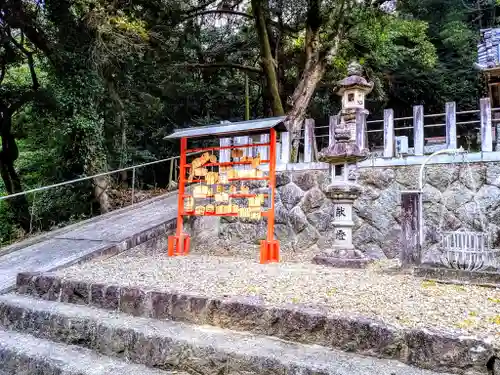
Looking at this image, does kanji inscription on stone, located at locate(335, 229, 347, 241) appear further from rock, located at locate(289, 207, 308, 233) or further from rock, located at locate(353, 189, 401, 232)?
rock, located at locate(289, 207, 308, 233)

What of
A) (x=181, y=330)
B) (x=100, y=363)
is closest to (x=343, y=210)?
(x=181, y=330)

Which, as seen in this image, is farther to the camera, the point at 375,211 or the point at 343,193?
the point at 375,211

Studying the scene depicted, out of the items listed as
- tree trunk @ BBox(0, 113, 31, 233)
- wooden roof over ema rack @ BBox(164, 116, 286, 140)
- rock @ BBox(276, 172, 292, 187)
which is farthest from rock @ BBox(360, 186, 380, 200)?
tree trunk @ BBox(0, 113, 31, 233)

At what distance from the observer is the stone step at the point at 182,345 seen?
2617 millimetres

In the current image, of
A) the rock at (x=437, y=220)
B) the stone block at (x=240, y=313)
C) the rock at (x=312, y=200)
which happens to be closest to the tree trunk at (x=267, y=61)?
the rock at (x=312, y=200)

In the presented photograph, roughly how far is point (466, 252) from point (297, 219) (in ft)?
10.3

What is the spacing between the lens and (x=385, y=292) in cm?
362

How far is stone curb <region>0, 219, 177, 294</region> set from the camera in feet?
17.7

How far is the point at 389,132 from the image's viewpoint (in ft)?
21.1

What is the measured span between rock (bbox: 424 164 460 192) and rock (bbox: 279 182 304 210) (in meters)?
1.97

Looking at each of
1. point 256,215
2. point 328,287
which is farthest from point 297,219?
point 328,287

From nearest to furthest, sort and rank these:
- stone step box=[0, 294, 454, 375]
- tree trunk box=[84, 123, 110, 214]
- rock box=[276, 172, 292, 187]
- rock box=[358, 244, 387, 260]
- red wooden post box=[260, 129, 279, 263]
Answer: stone step box=[0, 294, 454, 375] < red wooden post box=[260, 129, 279, 263] < rock box=[358, 244, 387, 260] < rock box=[276, 172, 292, 187] < tree trunk box=[84, 123, 110, 214]

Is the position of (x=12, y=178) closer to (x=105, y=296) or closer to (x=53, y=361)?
(x=105, y=296)

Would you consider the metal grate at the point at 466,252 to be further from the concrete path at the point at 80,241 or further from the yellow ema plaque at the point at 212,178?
the concrete path at the point at 80,241
